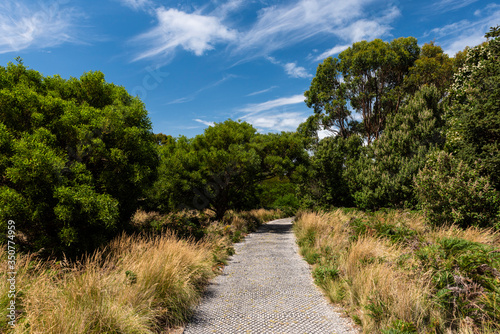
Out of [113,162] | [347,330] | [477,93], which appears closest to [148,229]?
[113,162]

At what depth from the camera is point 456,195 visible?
7.35 metres

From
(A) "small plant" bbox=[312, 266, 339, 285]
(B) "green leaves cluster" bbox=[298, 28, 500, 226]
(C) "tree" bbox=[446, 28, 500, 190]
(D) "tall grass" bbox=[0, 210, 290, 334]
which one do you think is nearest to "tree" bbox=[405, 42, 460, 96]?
(B) "green leaves cluster" bbox=[298, 28, 500, 226]

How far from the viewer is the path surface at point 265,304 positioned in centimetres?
354

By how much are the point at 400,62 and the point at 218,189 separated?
1710 centimetres

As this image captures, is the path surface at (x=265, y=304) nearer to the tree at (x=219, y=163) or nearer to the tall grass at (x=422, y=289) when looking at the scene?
the tall grass at (x=422, y=289)

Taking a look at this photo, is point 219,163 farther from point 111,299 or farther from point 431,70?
point 431,70

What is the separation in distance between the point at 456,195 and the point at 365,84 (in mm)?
14313

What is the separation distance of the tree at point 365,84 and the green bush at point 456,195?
11678 millimetres

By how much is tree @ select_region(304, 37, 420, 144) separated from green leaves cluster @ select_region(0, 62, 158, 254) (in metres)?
17.5

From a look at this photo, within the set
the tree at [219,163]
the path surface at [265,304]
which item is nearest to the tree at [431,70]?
the tree at [219,163]

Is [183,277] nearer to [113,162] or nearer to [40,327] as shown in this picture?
[40,327]

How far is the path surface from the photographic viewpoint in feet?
11.6

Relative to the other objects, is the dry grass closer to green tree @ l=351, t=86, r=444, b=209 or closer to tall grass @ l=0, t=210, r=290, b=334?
tall grass @ l=0, t=210, r=290, b=334

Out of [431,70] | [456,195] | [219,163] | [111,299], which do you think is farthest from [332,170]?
[111,299]
